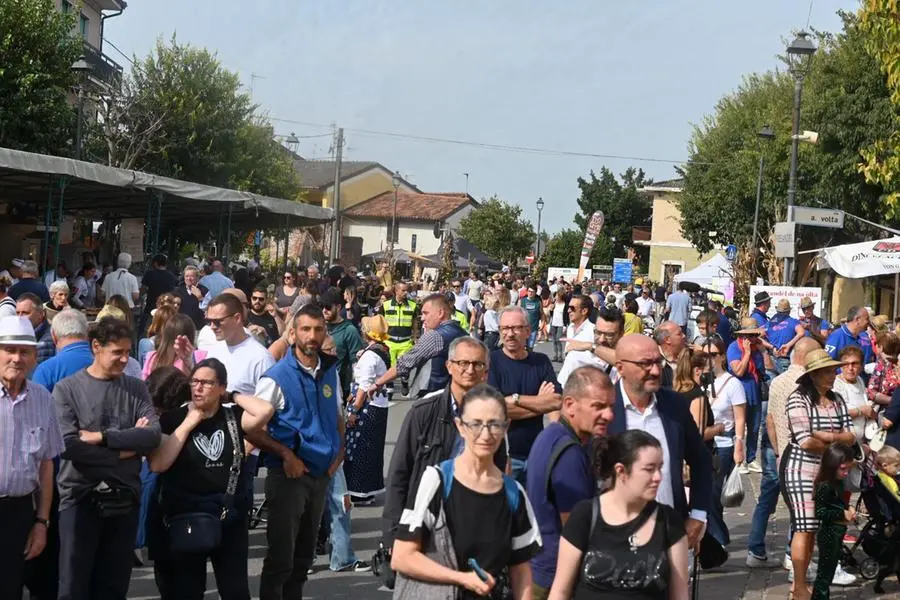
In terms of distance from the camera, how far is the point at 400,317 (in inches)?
669

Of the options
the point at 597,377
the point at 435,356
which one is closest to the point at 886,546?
the point at 435,356

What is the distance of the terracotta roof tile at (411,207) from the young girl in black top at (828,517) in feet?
287

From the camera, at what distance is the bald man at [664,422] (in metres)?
5.71

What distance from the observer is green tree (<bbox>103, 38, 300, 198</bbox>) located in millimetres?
42312

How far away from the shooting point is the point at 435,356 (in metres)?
8.05

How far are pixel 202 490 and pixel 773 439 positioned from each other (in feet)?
13.6

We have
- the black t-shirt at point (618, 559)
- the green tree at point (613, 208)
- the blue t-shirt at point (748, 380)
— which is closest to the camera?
the black t-shirt at point (618, 559)

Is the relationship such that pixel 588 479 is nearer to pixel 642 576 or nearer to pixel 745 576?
pixel 642 576

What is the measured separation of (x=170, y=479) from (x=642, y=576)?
2.54 metres

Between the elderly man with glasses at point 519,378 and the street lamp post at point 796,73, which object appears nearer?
the elderly man with glasses at point 519,378

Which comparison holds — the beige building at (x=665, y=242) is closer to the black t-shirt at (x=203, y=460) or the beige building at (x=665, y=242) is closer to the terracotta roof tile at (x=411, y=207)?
the terracotta roof tile at (x=411, y=207)

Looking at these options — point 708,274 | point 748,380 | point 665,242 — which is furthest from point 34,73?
point 665,242

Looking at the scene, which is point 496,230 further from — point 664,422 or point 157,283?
point 664,422

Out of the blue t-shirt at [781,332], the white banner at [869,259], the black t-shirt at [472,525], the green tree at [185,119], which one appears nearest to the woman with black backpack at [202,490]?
the black t-shirt at [472,525]
